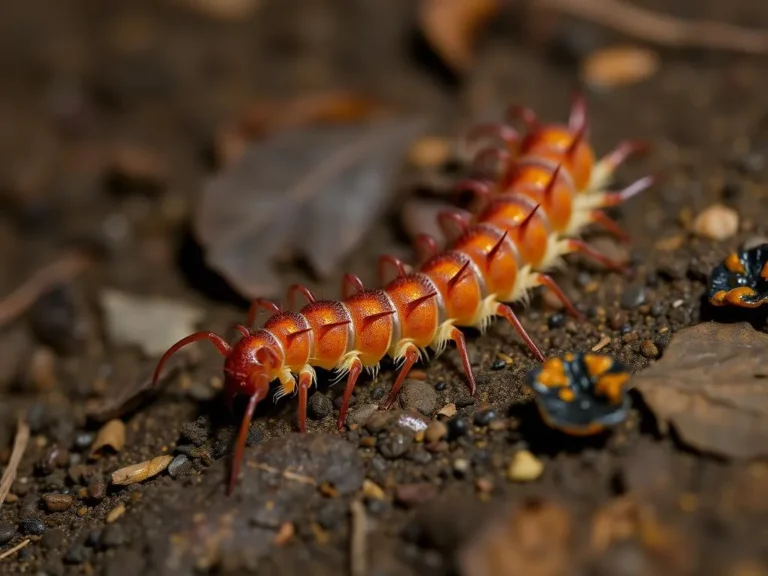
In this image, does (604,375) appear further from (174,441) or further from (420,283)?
(174,441)

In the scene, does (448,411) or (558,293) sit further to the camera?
(558,293)

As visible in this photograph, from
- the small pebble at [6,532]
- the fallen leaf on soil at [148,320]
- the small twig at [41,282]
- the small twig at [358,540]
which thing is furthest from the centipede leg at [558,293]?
the small twig at [41,282]

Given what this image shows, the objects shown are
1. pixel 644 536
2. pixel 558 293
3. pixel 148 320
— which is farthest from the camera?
pixel 148 320

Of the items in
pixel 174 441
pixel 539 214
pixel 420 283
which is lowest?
pixel 174 441

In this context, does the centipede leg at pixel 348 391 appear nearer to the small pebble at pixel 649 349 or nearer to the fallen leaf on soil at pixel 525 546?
the fallen leaf on soil at pixel 525 546

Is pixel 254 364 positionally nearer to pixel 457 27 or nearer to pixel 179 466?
pixel 179 466

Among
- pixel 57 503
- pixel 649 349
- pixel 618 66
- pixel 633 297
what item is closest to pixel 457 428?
pixel 649 349

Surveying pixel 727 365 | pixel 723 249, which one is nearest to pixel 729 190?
pixel 723 249
